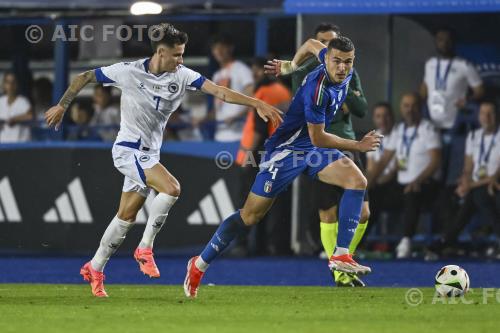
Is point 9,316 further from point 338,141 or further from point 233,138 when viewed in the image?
point 233,138

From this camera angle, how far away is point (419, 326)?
27.3ft

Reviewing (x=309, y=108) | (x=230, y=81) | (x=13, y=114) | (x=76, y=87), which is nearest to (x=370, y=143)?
(x=309, y=108)

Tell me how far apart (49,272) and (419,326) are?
686cm

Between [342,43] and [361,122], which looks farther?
[361,122]

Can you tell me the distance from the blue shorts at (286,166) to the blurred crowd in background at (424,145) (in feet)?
16.1

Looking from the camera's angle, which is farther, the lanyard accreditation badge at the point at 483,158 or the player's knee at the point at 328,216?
the lanyard accreditation badge at the point at 483,158

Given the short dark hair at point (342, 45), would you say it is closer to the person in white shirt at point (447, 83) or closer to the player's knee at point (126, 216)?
the player's knee at point (126, 216)

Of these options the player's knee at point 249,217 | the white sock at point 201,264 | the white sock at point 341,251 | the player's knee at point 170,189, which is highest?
the player's knee at point 170,189

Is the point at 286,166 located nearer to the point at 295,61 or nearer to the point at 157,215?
the point at 157,215

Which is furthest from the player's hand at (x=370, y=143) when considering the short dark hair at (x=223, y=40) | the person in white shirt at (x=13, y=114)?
the person in white shirt at (x=13, y=114)

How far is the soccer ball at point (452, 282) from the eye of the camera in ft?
34.2

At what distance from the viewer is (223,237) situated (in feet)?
34.5

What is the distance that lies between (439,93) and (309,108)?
19.6ft

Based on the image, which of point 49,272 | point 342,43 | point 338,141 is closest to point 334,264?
point 338,141
